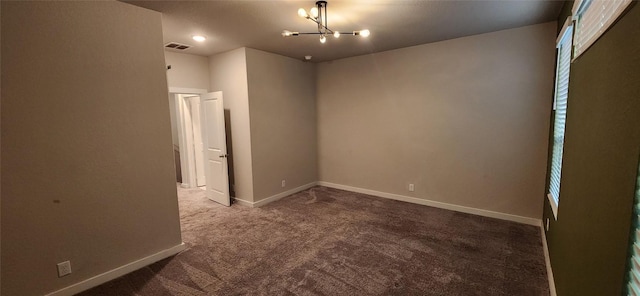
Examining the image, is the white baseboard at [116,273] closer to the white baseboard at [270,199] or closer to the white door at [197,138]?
the white baseboard at [270,199]

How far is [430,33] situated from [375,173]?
7.99 ft

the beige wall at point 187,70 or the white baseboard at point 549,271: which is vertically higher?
the beige wall at point 187,70

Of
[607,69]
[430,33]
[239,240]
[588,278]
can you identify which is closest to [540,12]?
[430,33]

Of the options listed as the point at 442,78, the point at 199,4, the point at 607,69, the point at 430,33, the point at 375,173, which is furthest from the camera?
the point at 375,173

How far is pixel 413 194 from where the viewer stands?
4578mm

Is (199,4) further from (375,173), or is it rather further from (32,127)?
(375,173)

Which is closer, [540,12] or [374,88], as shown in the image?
[540,12]

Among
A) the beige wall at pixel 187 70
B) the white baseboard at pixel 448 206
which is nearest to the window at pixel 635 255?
the white baseboard at pixel 448 206

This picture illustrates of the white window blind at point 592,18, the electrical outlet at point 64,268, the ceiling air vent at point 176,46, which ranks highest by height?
the ceiling air vent at point 176,46

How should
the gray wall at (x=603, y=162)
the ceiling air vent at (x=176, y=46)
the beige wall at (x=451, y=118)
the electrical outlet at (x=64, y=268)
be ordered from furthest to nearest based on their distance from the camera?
1. the ceiling air vent at (x=176, y=46)
2. the beige wall at (x=451, y=118)
3. the electrical outlet at (x=64, y=268)
4. the gray wall at (x=603, y=162)

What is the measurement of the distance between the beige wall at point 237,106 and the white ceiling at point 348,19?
35cm

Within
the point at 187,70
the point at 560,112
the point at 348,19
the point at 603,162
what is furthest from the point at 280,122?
the point at 603,162

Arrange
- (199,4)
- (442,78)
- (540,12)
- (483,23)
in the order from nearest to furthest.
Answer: (199,4) < (540,12) < (483,23) < (442,78)

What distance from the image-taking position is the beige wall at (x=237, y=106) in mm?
4344
